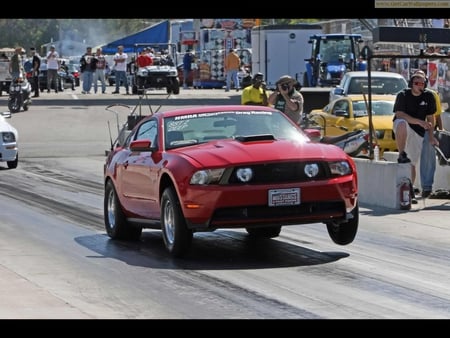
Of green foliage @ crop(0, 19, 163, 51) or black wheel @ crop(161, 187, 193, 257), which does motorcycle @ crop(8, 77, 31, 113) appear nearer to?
black wheel @ crop(161, 187, 193, 257)

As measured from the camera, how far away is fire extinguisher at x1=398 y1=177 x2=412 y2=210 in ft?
51.3

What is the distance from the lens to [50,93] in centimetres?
4753

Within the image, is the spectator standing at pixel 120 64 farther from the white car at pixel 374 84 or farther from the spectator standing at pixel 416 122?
the spectator standing at pixel 416 122

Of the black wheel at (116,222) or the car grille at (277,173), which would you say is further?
the black wheel at (116,222)

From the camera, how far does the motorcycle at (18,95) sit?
120 ft

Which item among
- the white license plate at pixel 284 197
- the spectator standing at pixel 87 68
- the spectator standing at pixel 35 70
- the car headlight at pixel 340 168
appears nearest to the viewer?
the white license plate at pixel 284 197

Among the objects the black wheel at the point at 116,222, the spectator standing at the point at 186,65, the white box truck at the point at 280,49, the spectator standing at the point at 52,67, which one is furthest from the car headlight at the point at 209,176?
the spectator standing at the point at 186,65

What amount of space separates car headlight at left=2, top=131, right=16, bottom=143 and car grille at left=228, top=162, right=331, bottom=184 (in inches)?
496

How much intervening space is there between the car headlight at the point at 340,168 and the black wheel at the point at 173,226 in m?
1.47

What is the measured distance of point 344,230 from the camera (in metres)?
12.0

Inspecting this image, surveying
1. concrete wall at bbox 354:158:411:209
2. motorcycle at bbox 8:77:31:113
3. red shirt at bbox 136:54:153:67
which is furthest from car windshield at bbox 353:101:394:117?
red shirt at bbox 136:54:153:67
